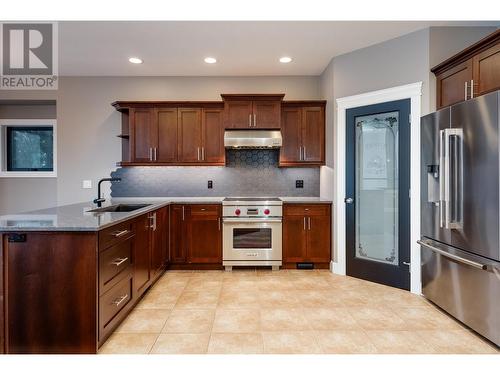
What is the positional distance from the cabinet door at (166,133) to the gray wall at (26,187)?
6.45 ft

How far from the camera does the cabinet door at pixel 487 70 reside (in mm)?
2332

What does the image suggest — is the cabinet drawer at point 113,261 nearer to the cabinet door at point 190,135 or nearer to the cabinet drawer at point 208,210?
the cabinet drawer at point 208,210

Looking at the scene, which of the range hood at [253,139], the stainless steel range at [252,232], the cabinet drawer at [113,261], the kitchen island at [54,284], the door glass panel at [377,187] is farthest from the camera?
the range hood at [253,139]

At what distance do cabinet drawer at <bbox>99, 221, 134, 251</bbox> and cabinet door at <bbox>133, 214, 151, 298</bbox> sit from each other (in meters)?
0.20

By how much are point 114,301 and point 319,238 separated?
8.55 ft

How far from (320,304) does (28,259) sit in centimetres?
241

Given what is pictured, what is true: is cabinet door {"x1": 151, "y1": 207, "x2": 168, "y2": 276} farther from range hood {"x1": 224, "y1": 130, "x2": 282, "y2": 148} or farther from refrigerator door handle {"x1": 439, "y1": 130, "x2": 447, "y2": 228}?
refrigerator door handle {"x1": 439, "y1": 130, "x2": 447, "y2": 228}

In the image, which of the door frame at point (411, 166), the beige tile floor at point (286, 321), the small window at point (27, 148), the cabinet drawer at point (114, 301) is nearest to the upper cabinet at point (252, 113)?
the door frame at point (411, 166)

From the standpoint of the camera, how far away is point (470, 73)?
259 centimetres

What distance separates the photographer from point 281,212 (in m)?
4.03

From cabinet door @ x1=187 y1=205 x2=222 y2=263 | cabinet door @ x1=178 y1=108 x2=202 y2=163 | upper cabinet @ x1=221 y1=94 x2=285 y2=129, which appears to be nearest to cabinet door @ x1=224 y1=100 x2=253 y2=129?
upper cabinet @ x1=221 y1=94 x2=285 y2=129

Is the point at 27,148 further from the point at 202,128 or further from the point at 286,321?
the point at 286,321

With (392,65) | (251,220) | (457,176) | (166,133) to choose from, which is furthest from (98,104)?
(457,176)

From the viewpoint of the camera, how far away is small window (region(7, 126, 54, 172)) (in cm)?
493
